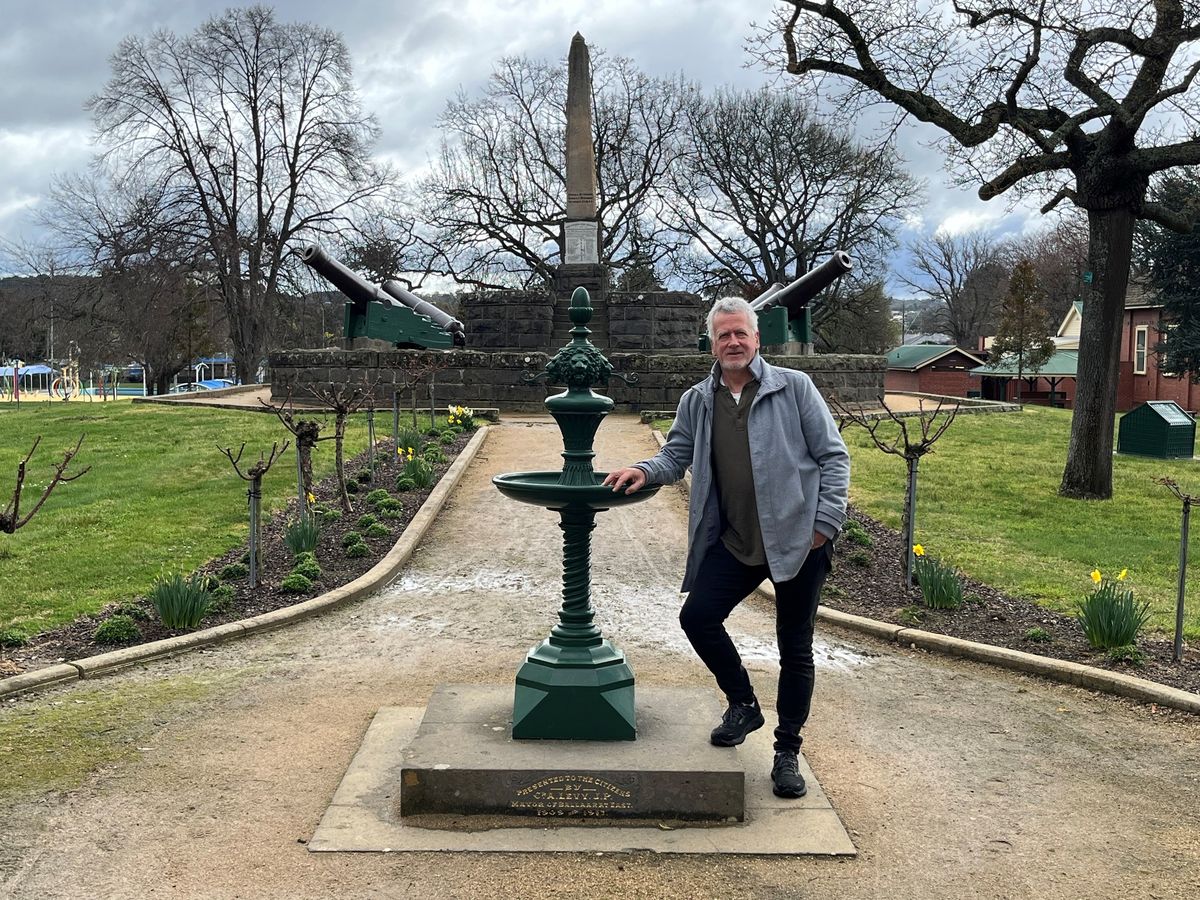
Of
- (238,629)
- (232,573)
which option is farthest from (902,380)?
(238,629)

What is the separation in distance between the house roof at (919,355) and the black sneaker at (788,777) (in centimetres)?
4667

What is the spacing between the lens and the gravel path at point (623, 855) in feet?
11.7

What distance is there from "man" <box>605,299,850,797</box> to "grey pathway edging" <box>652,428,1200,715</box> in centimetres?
258

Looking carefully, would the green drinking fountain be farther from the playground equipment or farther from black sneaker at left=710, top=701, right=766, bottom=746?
the playground equipment

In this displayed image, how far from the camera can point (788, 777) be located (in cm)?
419

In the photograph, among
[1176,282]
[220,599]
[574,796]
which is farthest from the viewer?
[1176,282]

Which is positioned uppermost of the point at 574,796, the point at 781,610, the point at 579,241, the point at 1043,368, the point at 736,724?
the point at 579,241

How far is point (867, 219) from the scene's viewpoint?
134 ft

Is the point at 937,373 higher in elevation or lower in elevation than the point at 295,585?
higher

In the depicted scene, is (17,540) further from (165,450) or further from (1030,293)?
(1030,293)

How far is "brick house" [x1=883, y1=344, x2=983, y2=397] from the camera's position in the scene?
161 feet

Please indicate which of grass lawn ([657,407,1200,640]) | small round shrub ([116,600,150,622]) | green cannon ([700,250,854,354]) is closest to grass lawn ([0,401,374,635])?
small round shrub ([116,600,150,622])

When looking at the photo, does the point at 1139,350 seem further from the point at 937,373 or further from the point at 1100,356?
the point at 1100,356

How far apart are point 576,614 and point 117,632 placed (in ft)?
11.2
